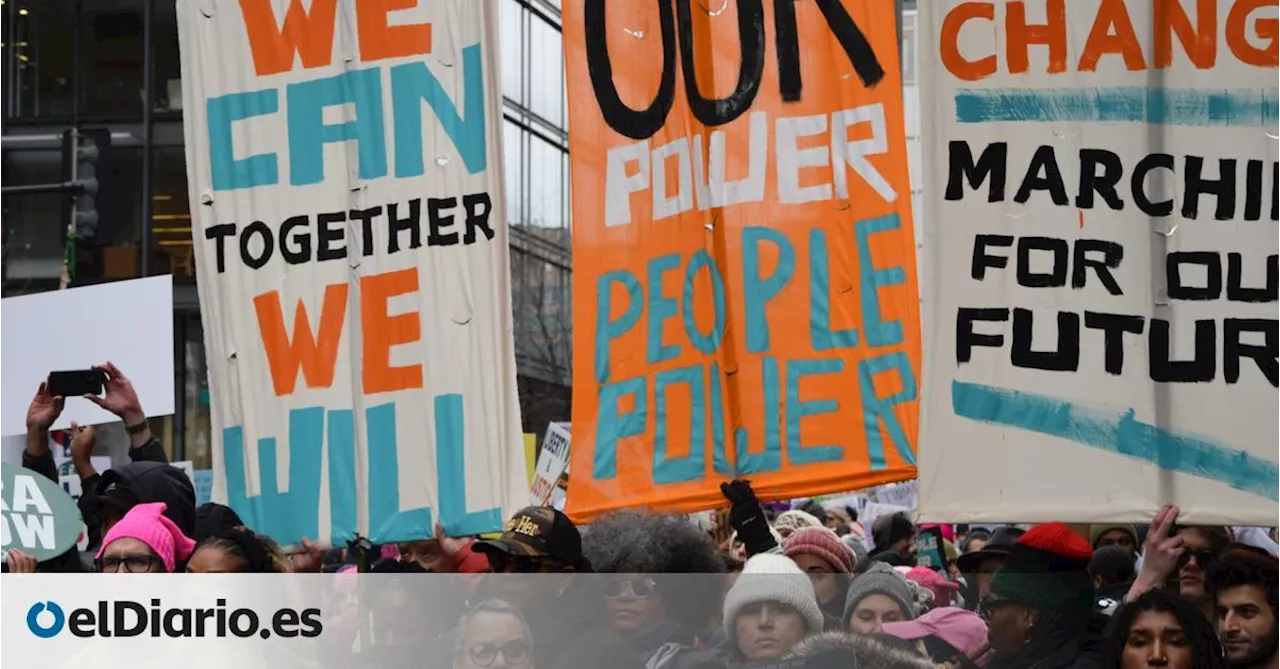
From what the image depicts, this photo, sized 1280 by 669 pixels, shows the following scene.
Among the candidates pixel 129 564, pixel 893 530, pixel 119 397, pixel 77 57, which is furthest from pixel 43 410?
pixel 77 57

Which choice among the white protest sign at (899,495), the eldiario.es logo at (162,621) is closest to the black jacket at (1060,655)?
the eldiario.es logo at (162,621)

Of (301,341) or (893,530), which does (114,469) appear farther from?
(893,530)

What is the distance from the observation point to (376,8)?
6609 millimetres

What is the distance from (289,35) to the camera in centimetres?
678

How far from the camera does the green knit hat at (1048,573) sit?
5121 mm

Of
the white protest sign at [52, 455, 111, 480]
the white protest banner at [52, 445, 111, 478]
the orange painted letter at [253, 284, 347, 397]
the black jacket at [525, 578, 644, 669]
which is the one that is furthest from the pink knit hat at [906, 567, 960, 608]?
the white protest sign at [52, 455, 111, 480]

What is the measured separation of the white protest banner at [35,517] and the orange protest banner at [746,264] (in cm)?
171

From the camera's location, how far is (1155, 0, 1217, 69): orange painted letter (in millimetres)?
5301

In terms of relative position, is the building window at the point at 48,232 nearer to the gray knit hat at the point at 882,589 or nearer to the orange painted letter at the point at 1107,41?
the gray knit hat at the point at 882,589

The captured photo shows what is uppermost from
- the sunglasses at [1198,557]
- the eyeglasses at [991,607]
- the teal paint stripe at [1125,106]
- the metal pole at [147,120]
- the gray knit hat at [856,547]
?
the metal pole at [147,120]

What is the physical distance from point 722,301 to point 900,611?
4.45 ft

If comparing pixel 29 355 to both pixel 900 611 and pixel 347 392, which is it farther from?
pixel 900 611

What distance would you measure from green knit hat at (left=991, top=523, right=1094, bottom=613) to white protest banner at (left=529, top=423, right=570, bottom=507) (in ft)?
15.1

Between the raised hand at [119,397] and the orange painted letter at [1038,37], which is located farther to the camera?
the raised hand at [119,397]
